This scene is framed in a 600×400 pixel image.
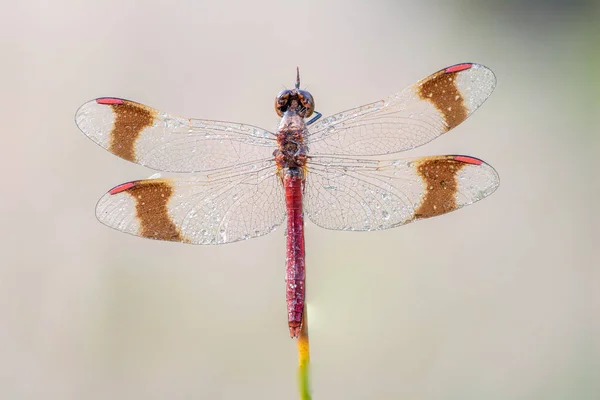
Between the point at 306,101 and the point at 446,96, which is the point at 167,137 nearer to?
the point at 306,101

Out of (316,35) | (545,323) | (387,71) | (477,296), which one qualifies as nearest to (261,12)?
(316,35)

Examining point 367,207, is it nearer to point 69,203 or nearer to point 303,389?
point 303,389

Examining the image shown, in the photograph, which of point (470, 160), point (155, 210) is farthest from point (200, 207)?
point (470, 160)

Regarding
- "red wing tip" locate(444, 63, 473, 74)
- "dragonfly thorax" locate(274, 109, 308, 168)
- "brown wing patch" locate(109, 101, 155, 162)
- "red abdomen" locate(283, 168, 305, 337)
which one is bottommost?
"red abdomen" locate(283, 168, 305, 337)

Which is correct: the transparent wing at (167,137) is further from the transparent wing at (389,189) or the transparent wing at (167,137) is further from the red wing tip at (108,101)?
the transparent wing at (389,189)

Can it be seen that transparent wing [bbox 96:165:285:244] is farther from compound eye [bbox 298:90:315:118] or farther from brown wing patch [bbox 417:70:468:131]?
brown wing patch [bbox 417:70:468:131]

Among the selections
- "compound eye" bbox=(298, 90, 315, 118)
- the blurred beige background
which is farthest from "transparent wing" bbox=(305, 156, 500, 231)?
the blurred beige background

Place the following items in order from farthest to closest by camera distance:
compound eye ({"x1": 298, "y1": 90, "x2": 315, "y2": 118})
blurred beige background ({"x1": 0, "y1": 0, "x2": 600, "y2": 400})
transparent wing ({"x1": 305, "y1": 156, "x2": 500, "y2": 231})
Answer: blurred beige background ({"x1": 0, "y1": 0, "x2": 600, "y2": 400})
compound eye ({"x1": 298, "y1": 90, "x2": 315, "y2": 118})
transparent wing ({"x1": 305, "y1": 156, "x2": 500, "y2": 231})
